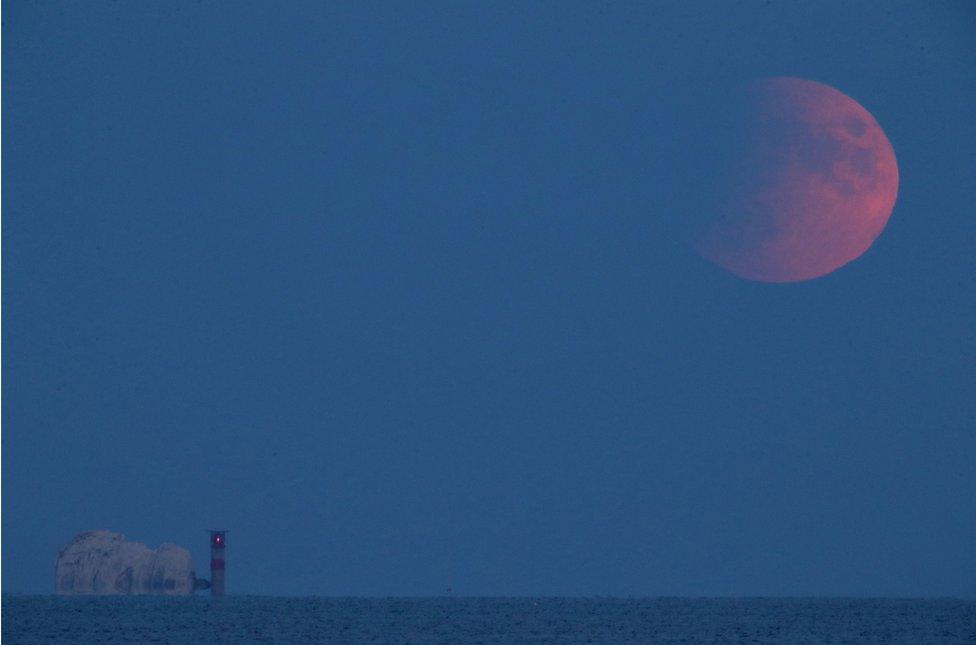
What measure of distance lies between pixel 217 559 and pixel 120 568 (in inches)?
586

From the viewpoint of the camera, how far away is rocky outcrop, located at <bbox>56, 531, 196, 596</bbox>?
144 metres

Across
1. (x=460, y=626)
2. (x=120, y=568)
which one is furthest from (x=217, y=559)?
(x=460, y=626)

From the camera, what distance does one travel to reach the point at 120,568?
14662 centimetres

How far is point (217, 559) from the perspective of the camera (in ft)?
459

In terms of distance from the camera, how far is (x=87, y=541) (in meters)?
150

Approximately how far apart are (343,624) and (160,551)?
72697 millimetres

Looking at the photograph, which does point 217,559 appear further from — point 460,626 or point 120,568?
point 460,626

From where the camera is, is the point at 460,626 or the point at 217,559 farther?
the point at 217,559

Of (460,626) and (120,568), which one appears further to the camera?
(120,568)

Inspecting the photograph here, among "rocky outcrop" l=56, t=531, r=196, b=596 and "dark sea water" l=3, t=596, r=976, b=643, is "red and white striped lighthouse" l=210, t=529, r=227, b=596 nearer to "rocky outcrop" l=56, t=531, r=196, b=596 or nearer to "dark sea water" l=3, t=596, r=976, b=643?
"rocky outcrop" l=56, t=531, r=196, b=596

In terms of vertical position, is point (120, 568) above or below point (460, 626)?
above

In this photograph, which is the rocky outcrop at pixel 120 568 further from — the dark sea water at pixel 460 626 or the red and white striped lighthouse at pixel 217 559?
the dark sea water at pixel 460 626

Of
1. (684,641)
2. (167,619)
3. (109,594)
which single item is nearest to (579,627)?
(684,641)

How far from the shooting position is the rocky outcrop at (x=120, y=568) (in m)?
144
